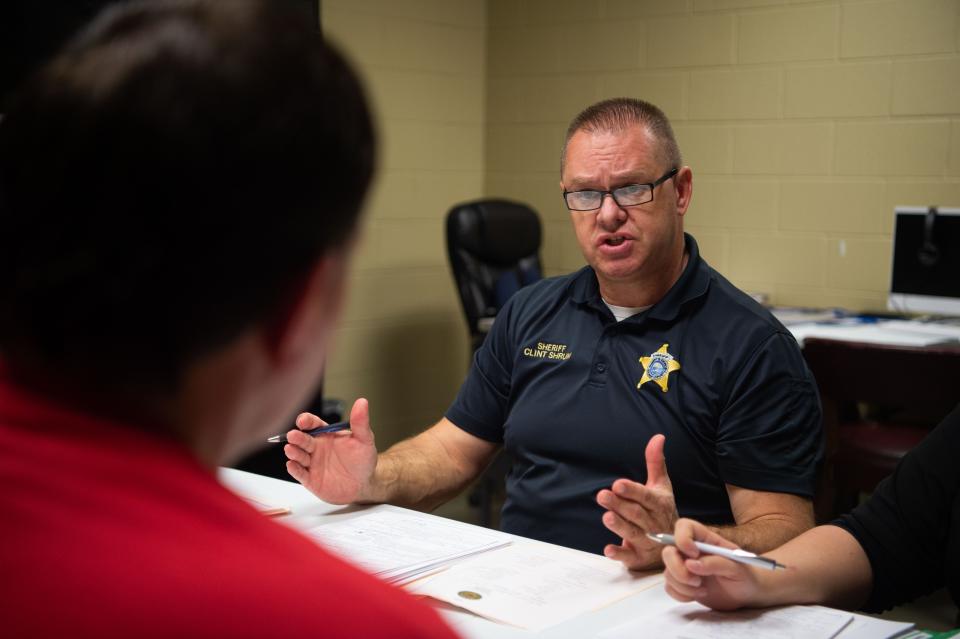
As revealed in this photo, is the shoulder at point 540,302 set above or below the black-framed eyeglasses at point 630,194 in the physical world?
below

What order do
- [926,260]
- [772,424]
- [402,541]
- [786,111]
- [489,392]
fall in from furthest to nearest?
[786,111] < [926,260] < [489,392] < [772,424] < [402,541]

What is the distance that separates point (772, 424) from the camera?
1809mm

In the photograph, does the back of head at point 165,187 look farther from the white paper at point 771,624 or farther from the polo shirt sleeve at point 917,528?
the polo shirt sleeve at point 917,528

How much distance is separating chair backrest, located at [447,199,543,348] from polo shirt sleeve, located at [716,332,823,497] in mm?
2363

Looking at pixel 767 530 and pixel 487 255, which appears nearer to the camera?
pixel 767 530

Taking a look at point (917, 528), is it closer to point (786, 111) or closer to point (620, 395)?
point (620, 395)

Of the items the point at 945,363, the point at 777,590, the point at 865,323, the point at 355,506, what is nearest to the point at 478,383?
the point at 355,506

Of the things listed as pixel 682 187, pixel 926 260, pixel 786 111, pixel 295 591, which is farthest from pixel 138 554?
pixel 786 111

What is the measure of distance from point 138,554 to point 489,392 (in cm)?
172

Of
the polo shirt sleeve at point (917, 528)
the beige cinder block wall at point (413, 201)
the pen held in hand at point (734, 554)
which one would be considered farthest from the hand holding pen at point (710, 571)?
the beige cinder block wall at point (413, 201)

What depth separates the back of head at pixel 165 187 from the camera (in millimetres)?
489

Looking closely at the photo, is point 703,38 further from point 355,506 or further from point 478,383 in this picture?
point 355,506

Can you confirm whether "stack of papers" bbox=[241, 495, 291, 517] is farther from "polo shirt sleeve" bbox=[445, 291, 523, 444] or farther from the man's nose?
the man's nose

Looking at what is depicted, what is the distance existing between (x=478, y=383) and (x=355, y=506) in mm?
460
